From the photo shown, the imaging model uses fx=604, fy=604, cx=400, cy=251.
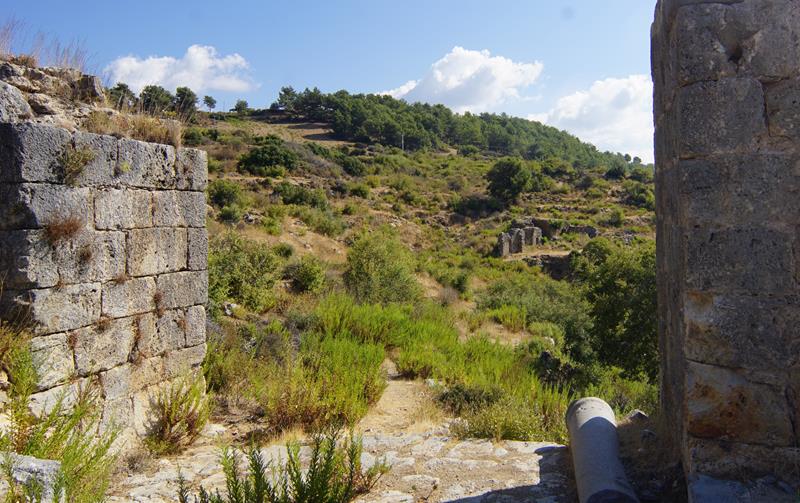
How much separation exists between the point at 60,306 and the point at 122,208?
0.98m

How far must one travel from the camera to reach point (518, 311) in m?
15.6

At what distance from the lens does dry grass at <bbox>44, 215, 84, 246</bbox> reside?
4.50 m

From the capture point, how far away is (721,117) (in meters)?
3.00

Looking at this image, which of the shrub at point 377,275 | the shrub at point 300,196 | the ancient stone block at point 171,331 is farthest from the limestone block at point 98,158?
the shrub at point 300,196

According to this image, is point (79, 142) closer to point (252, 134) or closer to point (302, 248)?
point (302, 248)

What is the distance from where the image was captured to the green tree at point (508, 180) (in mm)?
37125

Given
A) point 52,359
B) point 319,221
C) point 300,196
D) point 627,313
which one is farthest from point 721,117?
point 300,196

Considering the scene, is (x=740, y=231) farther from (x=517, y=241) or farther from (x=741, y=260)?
(x=517, y=241)

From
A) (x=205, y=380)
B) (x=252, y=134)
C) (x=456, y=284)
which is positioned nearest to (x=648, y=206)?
(x=456, y=284)

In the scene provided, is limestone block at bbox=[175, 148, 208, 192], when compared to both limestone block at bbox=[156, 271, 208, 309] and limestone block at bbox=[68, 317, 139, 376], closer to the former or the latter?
limestone block at bbox=[156, 271, 208, 309]

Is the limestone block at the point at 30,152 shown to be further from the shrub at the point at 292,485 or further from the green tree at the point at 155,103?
the shrub at the point at 292,485

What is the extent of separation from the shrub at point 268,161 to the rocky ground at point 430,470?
24373 millimetres

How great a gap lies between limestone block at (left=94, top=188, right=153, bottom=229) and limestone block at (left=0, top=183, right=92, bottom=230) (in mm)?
Result: 195

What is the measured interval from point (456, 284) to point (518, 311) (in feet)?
16.5
